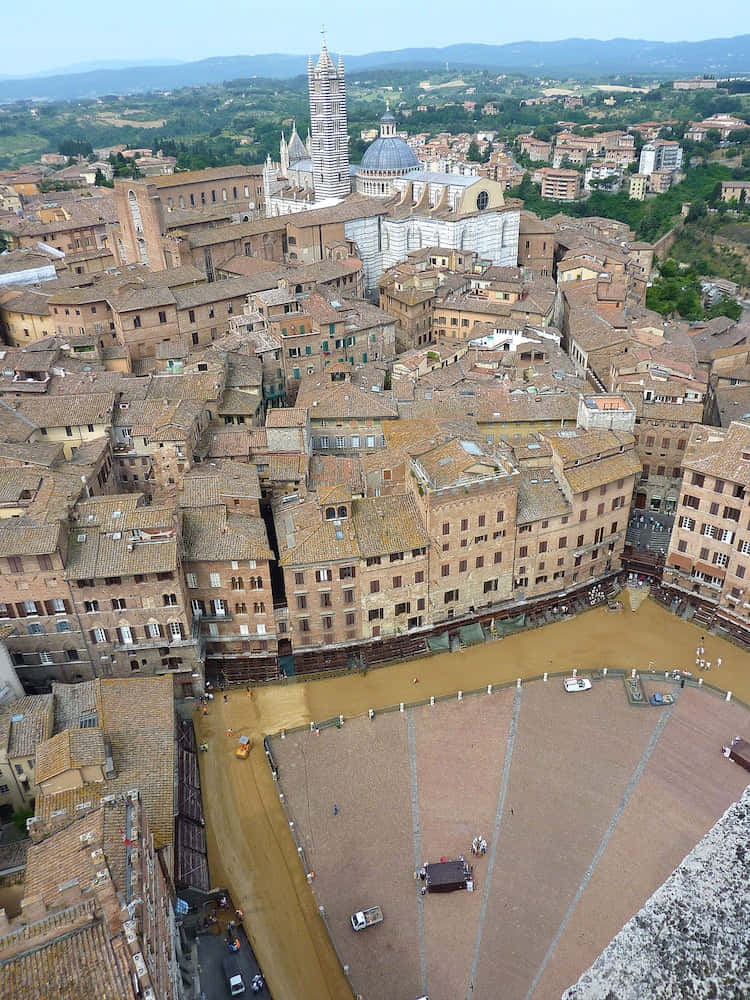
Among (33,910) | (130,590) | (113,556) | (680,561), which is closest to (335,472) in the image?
(130,590)

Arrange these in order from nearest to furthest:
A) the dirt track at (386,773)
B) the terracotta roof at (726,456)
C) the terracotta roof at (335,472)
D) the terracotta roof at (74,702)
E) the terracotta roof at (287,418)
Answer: the dirt track at (386,773) < the terracotta roof at (74,702) < the terracotta roof at (726,456) < the terracotta roof at (335,472) < the terracotta roof at (287,418)

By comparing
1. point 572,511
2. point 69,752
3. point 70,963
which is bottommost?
point 572,511

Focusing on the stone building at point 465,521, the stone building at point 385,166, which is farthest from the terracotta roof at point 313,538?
the stone building at point 385,166

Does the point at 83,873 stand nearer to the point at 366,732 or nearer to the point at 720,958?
the point at 366,732

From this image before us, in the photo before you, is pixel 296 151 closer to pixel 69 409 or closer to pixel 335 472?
pixel 69 409

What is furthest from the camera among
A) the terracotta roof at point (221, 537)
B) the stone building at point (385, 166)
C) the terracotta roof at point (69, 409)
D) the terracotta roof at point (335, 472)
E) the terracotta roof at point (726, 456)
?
the stone building at point (385, 166)

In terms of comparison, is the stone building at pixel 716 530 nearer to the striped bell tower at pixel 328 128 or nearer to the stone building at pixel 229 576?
the stone building at pixel 229 576

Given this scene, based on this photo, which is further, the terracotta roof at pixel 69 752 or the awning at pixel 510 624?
the awning at pixel 510 624

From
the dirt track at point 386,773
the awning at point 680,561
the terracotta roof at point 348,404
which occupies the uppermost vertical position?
the terracotta roof at point 348,404
